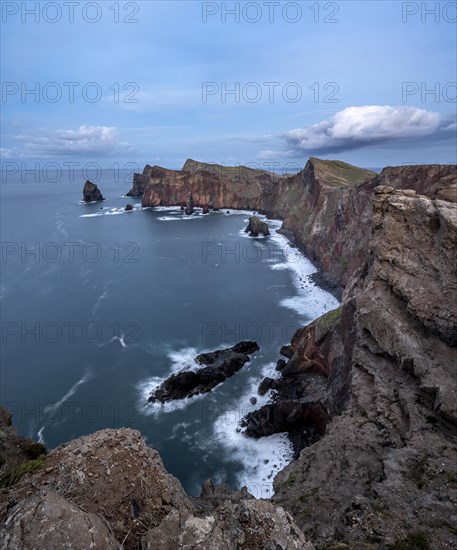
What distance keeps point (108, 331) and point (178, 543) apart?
1866 inches

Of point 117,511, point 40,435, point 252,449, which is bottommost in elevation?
point 252,449

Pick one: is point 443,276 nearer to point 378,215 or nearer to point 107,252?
point 378,215

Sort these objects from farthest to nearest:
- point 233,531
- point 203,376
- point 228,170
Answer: point 228,170, point 203,376, point 233,531

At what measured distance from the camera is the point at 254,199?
161 meters

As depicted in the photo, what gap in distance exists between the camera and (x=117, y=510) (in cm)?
1114

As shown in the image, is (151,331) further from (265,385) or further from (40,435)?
(265,385)

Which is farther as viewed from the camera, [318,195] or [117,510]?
[318,195]

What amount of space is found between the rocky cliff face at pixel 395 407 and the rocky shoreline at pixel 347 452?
0.07 meters

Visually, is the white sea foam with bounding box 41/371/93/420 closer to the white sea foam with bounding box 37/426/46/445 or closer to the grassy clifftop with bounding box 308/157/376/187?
the white sea foam with bounding box 37/426/46/445

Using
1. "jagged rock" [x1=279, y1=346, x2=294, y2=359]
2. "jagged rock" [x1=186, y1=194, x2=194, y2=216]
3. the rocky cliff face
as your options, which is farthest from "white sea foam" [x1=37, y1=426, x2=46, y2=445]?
"jagged rock" [x1=186, y1=194, x2=194, y2=216]

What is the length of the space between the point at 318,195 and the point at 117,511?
8842 cm

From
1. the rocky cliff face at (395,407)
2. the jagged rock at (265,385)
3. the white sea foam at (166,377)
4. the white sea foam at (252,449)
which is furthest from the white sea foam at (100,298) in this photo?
Answer: the rocky cliff face at (395,407)

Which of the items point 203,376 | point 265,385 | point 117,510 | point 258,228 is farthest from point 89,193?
point 117,510

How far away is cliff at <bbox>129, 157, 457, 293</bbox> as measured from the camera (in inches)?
2064
